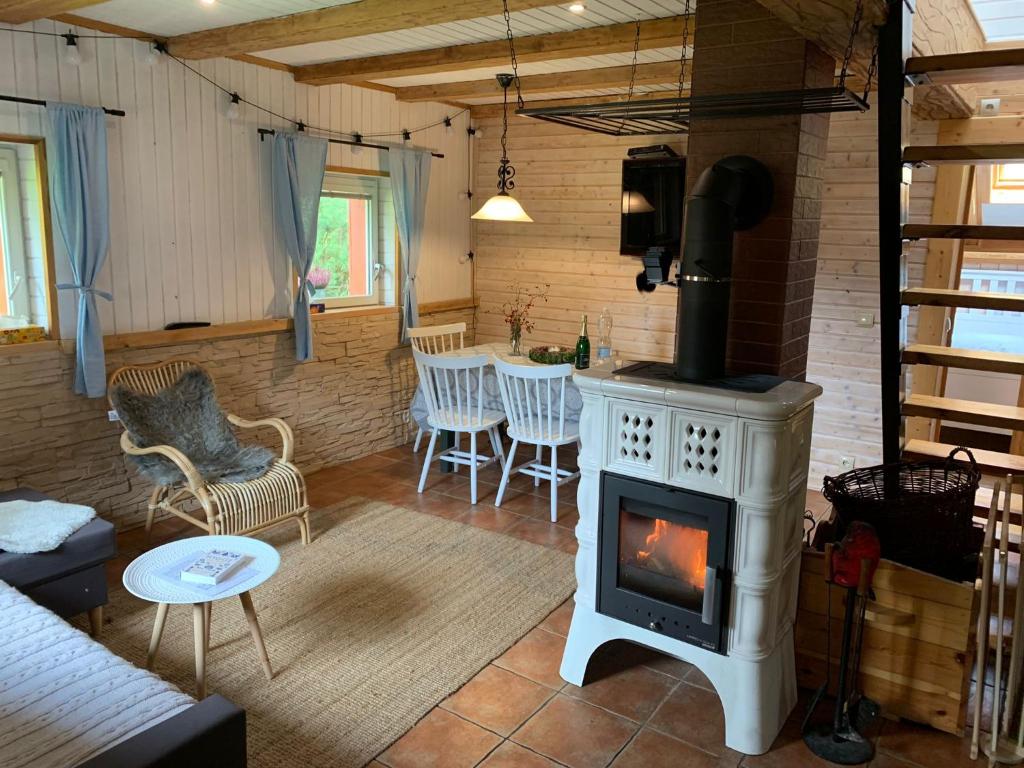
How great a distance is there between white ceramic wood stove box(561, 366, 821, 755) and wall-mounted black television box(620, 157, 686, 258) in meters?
3.03

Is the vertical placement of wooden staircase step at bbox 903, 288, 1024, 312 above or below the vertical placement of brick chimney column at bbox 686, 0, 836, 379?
below

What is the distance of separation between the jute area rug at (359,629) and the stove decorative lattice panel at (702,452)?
3.64ft

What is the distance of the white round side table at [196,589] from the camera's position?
2.50m

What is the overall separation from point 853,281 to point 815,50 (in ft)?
7.48

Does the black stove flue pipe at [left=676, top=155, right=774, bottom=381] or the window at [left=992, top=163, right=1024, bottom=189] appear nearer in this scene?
the black stove flue pipe at [left=676, top=155, right=774, bottom=381]

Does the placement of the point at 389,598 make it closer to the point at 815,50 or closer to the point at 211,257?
the point at 211,257

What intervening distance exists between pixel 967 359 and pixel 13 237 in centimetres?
402

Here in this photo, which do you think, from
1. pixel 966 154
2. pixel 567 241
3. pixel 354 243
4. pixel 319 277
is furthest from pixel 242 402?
pixel 966 154

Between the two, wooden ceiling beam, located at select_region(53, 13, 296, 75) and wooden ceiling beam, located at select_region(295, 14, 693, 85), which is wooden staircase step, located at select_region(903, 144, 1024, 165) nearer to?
wooden ceiling beam, located at select_region(295, 14, 693, 85)

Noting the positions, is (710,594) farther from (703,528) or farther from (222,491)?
(222,491)

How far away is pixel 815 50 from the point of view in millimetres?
2611

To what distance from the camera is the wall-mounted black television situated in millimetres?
5289

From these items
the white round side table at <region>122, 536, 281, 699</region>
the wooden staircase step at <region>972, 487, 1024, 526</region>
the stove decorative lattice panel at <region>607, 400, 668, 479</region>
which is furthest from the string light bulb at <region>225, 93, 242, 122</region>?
the wooden staircase step at <region>972, 487, 1024, 526</region>

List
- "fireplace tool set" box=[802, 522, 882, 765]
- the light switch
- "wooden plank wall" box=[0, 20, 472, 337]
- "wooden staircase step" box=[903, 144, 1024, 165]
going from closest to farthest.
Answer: "wooden staircase step" box=[903, 144, 1024, 165]
"fireplace tool set" box=[802, 522, 882, 765]
"wooden plank wall" box=[0, 20, 472, 337]
the light switch
